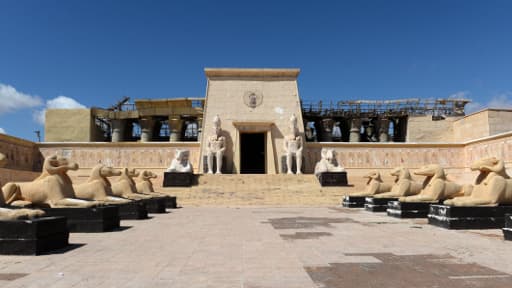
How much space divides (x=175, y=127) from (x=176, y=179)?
14.3 metres

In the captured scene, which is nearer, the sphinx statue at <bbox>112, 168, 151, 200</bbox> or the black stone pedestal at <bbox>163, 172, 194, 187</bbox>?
the sphinx statue at <bbox>112, 168, 151, 200</bbox>

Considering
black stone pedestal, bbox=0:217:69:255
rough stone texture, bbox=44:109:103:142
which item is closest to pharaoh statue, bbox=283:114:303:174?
rough stone texture, bbox=44:109:103:142

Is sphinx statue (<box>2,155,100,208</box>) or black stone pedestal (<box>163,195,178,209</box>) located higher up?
sphinx statue (<box>2,155,100,208</box>)

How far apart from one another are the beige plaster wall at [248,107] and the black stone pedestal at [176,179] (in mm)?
6210

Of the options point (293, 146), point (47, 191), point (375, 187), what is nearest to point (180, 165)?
point (293, 146)

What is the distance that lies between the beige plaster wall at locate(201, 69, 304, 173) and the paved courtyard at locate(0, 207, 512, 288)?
18.9 meters

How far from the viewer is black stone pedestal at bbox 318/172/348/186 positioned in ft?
65.4

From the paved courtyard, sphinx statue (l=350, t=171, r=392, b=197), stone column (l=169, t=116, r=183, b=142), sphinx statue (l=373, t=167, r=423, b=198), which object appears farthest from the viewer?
stone column (l=169, t=116, r=183, b=142)

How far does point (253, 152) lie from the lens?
3178cm

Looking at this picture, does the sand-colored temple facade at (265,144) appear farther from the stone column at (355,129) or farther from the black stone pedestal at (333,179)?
the stone column at (355,129)

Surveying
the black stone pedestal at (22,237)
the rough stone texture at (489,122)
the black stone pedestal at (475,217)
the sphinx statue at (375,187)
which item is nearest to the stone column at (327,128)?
the rough stone texture at (489,122)

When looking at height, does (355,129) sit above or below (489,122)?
above

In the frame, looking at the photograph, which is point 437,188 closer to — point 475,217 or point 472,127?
point 475,217

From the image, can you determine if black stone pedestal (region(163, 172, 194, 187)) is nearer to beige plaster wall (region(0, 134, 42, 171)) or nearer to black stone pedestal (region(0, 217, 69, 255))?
beige plaster wall (region(0, 134, 42, 171))
